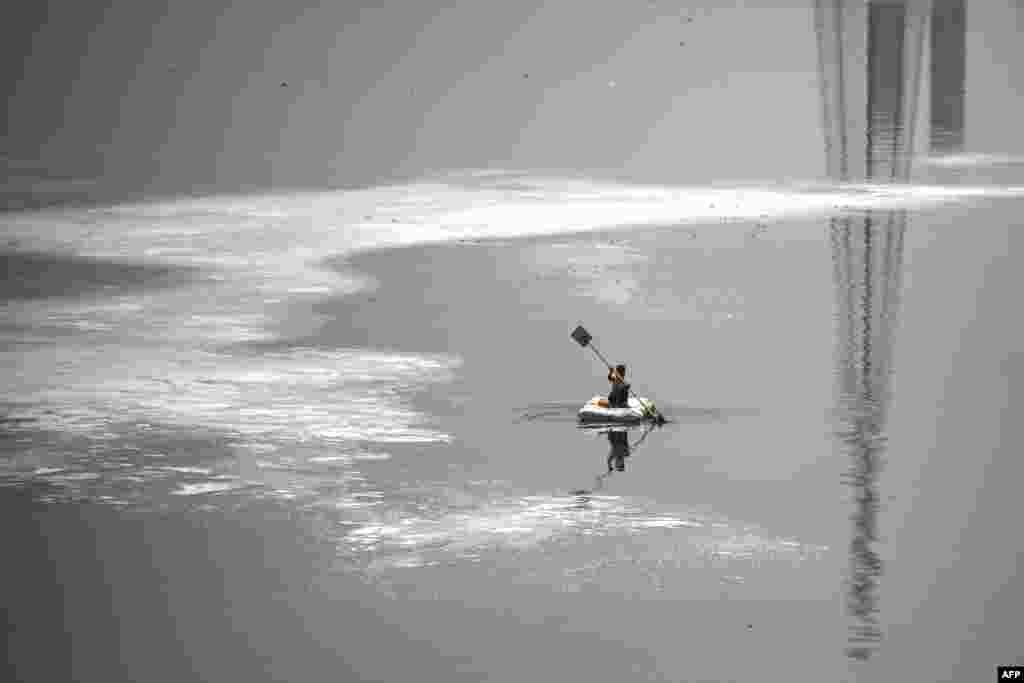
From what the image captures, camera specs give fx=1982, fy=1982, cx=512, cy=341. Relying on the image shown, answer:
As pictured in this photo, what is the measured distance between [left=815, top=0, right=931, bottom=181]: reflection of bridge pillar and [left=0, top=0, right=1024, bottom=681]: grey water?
2.44 m

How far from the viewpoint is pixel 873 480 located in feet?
69.3

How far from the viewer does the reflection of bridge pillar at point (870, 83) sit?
4256 cm

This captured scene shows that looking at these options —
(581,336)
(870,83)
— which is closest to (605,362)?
(581,336)

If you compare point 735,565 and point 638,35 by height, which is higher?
point 638,35

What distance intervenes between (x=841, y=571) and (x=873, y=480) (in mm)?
2951

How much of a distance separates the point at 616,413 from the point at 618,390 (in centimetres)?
28

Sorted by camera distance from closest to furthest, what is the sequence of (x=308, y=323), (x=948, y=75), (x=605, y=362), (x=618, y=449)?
1. (x=618, y=449)
2. (x=605, y=362)
3. (x=308, y=323)
4. (x=948, y=75)

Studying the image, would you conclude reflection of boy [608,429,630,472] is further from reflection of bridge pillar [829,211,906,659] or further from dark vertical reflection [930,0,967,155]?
dark vertical reflection [930,0,967,155]

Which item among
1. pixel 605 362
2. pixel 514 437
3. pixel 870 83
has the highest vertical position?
pixel 870 83

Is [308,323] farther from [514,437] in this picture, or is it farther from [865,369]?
[865,369]

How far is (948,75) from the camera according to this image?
50531 millimetres

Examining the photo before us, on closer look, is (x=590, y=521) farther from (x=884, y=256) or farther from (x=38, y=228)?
(x=38, y=228)

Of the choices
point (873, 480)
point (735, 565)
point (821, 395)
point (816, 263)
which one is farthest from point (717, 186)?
point (735, 565)

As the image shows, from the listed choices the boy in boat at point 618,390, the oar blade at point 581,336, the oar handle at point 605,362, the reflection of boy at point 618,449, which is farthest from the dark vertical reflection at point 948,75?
the reflection of boy at point 618,449
